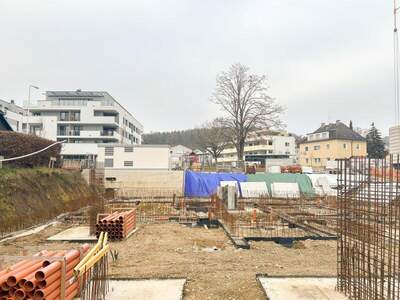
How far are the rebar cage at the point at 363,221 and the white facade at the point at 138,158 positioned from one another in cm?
2894

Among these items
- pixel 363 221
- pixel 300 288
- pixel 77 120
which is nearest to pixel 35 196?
pixel 300 288

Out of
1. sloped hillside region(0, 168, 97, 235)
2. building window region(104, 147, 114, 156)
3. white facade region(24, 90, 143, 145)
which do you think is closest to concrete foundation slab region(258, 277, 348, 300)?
sloped hillside region(0, 168, 97, 235)

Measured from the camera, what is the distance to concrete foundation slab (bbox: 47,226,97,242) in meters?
11.9

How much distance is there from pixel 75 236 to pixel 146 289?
275 inches

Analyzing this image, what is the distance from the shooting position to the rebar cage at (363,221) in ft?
17.6

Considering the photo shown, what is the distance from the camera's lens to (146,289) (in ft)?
21.3

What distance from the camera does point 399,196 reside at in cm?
533

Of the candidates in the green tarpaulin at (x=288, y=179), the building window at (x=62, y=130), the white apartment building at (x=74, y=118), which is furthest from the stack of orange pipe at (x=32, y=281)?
the building window at (x=62, y=130)

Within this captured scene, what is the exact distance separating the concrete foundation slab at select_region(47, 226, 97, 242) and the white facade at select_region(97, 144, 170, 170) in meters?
20.3

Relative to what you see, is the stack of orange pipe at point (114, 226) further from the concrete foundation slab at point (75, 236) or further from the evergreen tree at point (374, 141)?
the evergreen tree at point (374, 141)

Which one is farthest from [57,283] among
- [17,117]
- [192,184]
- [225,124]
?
[17,117]

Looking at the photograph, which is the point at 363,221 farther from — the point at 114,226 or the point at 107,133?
the point at 107,133

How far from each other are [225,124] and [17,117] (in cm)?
3243

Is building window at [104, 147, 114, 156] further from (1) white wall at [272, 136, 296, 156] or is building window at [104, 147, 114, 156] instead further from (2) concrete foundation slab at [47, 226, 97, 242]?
(1) white wall at [272, 136, 296, 156]
